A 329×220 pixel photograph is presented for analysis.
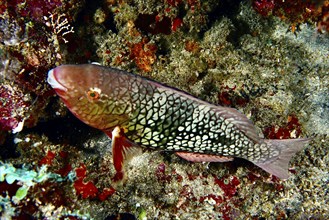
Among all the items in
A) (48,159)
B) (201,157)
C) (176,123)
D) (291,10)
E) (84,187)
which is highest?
(291,10)

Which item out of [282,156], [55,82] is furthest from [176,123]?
[282,156]

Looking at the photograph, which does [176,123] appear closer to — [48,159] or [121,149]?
[121,149]

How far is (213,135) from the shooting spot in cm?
332

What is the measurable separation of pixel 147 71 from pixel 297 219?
323 centimetres

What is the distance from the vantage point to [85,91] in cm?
286

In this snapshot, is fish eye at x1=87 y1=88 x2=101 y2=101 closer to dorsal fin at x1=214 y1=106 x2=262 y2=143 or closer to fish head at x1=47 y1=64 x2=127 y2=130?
fish head at x1=47 y1=64 x2=127 y2=130

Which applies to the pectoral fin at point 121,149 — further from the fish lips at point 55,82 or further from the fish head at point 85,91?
the fish lips at point 55,82

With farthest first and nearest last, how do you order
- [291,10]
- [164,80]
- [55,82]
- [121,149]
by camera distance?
[291,10] < [164,80] < [121,149] < [55,82]

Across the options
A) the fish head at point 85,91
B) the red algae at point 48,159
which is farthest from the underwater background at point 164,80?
the fish head at point 85,91

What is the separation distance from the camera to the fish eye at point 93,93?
2.87 meters

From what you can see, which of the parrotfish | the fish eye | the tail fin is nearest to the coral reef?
the tail fin

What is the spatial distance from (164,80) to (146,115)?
1777 mm

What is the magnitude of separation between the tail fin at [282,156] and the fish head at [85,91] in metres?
1.89

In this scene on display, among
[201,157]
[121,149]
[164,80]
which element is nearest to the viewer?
[121,149]
